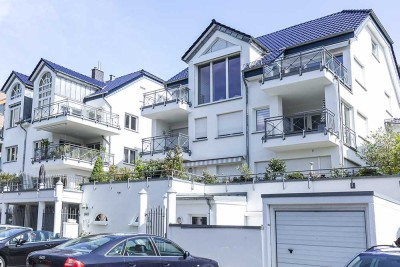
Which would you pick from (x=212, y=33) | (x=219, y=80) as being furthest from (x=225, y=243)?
(x=212, y=33)

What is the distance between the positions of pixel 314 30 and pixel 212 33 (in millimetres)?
6268

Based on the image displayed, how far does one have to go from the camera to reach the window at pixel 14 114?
119 feet

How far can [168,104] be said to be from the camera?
89.8 feet

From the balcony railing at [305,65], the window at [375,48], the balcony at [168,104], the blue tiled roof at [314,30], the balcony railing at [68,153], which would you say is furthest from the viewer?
the balcony railing at [68,153]

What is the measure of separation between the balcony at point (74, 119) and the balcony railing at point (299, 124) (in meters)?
14.2

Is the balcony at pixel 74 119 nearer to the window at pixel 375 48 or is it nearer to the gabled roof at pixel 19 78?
the gabled roof at pixel 19 78

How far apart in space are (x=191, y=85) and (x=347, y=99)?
387 inches

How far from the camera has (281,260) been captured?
1345 cm

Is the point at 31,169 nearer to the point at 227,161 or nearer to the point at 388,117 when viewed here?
the point at 227,161

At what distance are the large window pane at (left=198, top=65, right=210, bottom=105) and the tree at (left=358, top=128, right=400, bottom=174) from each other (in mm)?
9987

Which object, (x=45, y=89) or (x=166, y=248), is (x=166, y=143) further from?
(x=166, y=248)

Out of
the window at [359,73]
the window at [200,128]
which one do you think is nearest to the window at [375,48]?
the window at [359,73]

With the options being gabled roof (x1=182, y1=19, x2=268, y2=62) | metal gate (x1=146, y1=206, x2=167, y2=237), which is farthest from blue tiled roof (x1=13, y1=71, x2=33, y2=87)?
metal gate (x1=146, y1=206, x2=167, y2=237)

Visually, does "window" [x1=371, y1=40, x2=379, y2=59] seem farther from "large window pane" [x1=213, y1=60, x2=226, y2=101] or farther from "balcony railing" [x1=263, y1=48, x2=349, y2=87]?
"large window pane" [x1=213, y1=60, x2=226, y2=101]
